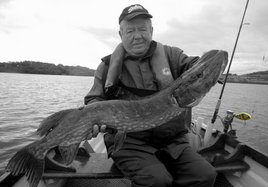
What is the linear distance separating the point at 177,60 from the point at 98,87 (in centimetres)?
117

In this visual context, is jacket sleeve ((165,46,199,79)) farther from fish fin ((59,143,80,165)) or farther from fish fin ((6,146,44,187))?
fish fin ((6,146,44,187))

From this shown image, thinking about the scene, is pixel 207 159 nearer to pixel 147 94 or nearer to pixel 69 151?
pixel 147 94

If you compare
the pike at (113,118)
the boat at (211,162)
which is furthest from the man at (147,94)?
the boat at (211,162)

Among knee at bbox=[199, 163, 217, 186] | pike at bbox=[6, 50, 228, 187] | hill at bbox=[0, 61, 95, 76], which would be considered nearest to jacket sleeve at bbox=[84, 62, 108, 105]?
pike at bbox=[6, 50, 228, 187]

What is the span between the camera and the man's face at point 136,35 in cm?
279

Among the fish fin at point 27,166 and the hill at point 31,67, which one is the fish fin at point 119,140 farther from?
the hill at point 31,67

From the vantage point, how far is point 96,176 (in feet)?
8.07

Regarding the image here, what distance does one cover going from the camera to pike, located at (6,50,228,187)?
217cm

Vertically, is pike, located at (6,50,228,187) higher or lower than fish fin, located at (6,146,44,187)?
higher

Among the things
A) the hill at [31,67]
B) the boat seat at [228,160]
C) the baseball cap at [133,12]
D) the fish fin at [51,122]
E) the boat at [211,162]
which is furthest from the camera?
the hill at [31,67]

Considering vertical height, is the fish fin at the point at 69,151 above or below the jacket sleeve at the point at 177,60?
below

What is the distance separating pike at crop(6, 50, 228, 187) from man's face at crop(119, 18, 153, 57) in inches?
32.0

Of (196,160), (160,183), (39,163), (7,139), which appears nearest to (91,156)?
(39,163)

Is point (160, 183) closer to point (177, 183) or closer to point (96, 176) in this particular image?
point (177, 183)
